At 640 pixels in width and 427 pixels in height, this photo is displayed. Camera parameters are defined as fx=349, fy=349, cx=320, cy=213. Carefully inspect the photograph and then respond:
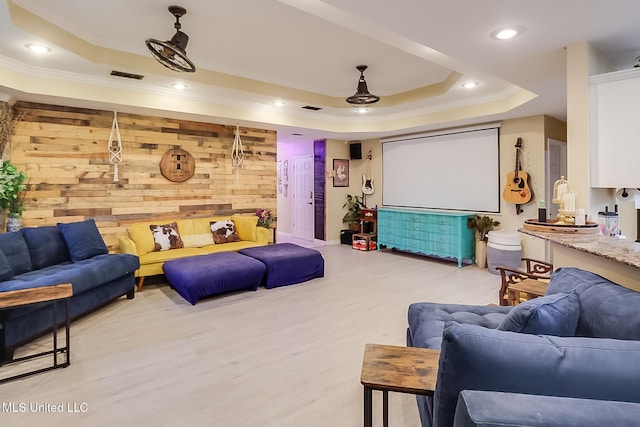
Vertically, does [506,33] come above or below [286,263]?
above

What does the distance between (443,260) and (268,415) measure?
4.89 meters

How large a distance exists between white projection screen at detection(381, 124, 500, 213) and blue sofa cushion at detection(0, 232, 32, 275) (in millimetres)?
5974

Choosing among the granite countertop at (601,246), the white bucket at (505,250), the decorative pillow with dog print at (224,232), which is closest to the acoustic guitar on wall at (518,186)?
the white bucket at (505,250)

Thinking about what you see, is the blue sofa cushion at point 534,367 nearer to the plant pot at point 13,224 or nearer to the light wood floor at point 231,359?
the light wood floor at point 231,359

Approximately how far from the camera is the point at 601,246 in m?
2.00

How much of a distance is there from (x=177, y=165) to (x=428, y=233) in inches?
169

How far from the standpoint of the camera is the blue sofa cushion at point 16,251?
3.26m

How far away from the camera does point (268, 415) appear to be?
2.00 metres

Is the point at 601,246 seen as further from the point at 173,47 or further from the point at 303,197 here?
the point at 303,197

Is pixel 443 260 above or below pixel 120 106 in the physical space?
below

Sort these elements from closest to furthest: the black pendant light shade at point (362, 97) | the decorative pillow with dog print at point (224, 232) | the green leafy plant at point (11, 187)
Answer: the green leafy plant at point (11, 187) < the black pendant light shade at point (362, 97) < the decorative pillow with dog print at point (224, 232)

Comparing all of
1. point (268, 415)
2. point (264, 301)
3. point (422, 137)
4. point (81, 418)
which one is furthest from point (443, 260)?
point (81, 418)

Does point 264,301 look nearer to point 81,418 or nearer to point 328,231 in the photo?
point 81,418

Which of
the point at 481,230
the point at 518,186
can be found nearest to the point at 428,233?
the point at 481,230
